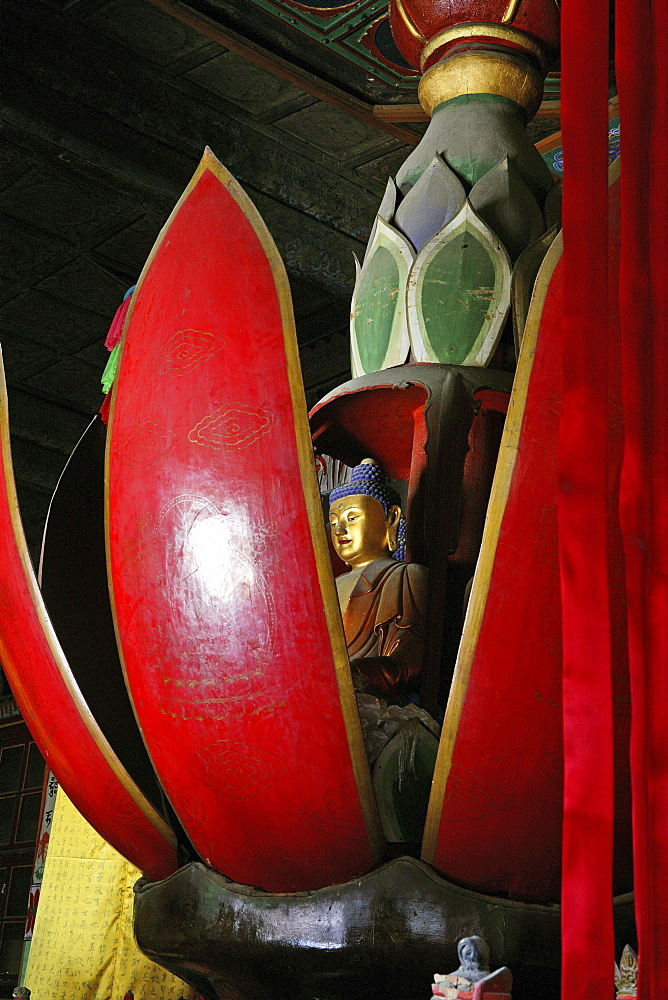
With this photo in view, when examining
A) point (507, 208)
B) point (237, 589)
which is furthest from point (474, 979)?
point (507, 208)

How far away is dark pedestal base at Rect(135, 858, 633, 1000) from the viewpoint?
1.12m

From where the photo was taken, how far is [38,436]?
5.24 m

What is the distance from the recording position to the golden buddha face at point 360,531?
1.58 metres

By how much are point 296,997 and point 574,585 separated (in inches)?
21.3

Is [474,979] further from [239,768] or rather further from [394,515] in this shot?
[394,515]

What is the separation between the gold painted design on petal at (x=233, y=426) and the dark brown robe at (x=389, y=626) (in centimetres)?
31

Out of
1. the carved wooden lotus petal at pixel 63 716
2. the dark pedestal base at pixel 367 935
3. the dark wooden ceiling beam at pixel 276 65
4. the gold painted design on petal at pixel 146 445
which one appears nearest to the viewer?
the dark pedestal base at pixel 367 935

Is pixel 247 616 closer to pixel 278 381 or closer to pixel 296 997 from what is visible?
pixel 278 381

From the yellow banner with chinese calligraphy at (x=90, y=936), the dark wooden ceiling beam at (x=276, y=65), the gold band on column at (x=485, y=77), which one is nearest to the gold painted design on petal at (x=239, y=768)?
the gold band on column at (x=485, y=77)

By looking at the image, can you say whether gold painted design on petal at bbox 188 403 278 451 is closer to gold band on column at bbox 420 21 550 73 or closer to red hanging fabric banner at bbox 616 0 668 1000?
red hanging fabric banner at bbox 616 0 668 1000

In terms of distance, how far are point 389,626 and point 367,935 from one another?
0.38 meters

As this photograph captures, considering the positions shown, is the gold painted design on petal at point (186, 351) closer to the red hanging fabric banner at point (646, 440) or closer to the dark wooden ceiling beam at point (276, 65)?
the red hanging fabric banner at point (646, 440)

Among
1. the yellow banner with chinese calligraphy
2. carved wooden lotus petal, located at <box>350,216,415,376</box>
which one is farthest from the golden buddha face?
the yellow banner with chinese calligraphy

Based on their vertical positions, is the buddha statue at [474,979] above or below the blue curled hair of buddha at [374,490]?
below
